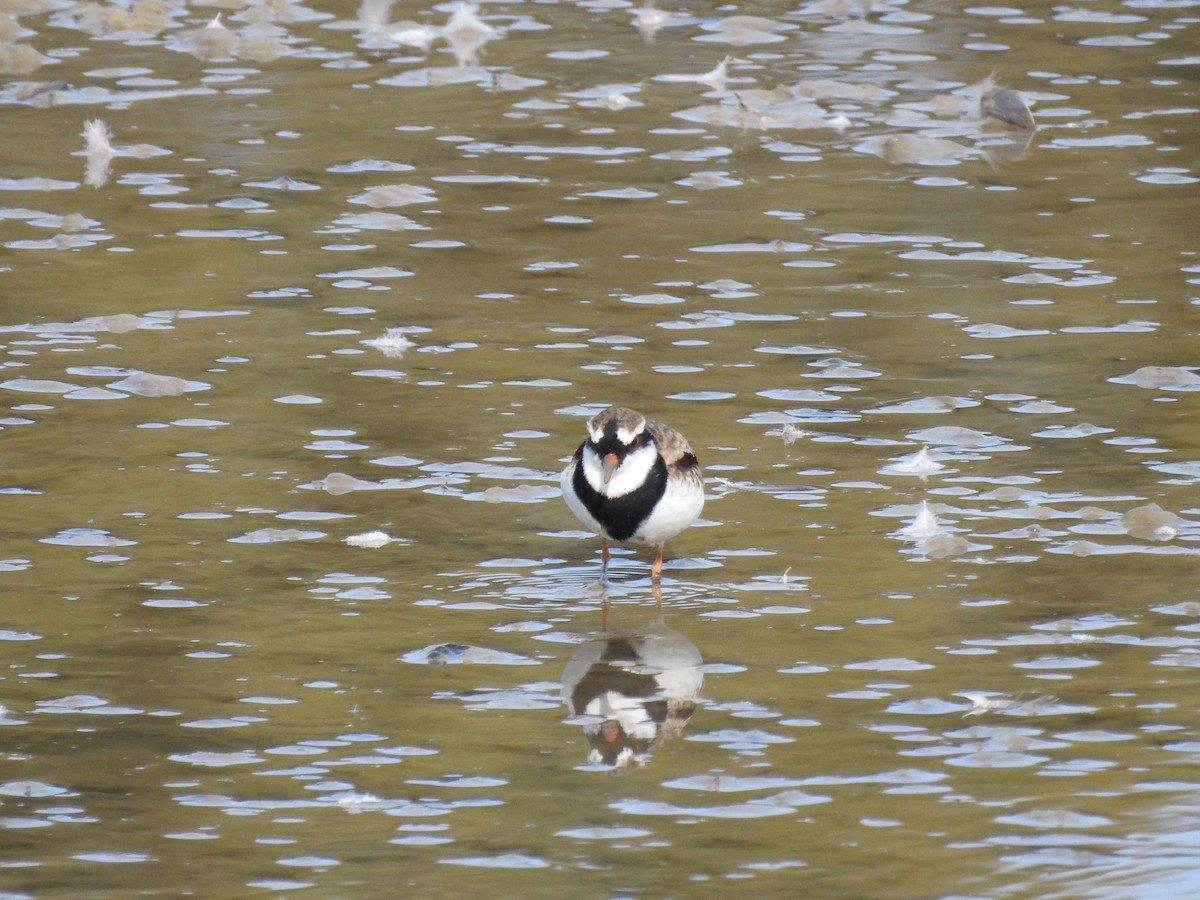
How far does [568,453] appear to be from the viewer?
8.93 meters

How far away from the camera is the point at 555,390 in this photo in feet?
31.9

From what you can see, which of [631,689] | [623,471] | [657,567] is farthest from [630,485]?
[631,689]

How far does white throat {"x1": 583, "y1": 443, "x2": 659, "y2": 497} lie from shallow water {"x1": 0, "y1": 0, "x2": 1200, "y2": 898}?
42 cm

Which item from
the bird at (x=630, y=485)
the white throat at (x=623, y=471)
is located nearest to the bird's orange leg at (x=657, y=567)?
the bird at (x=630, y=485)

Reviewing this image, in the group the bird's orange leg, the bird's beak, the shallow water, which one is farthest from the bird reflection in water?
the bird's beak

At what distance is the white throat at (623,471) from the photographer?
745cm

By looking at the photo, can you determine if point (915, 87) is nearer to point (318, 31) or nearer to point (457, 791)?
point (318, 31)

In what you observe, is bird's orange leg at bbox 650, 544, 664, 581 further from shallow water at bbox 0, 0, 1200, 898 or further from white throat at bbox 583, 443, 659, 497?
white throat at bbox 583, 443, 659, 497

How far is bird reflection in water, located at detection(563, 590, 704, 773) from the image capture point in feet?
20.8

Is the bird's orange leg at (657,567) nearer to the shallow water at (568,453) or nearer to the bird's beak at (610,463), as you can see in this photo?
the shallow water at (568,453)

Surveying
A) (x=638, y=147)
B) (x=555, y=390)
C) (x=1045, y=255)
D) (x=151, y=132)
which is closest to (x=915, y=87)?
(x=638, y=147)

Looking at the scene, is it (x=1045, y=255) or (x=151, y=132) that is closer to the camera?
(x=1045, y=255)

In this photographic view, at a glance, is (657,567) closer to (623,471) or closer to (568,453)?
(623,471)

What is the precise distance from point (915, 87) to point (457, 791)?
10.3 meters
